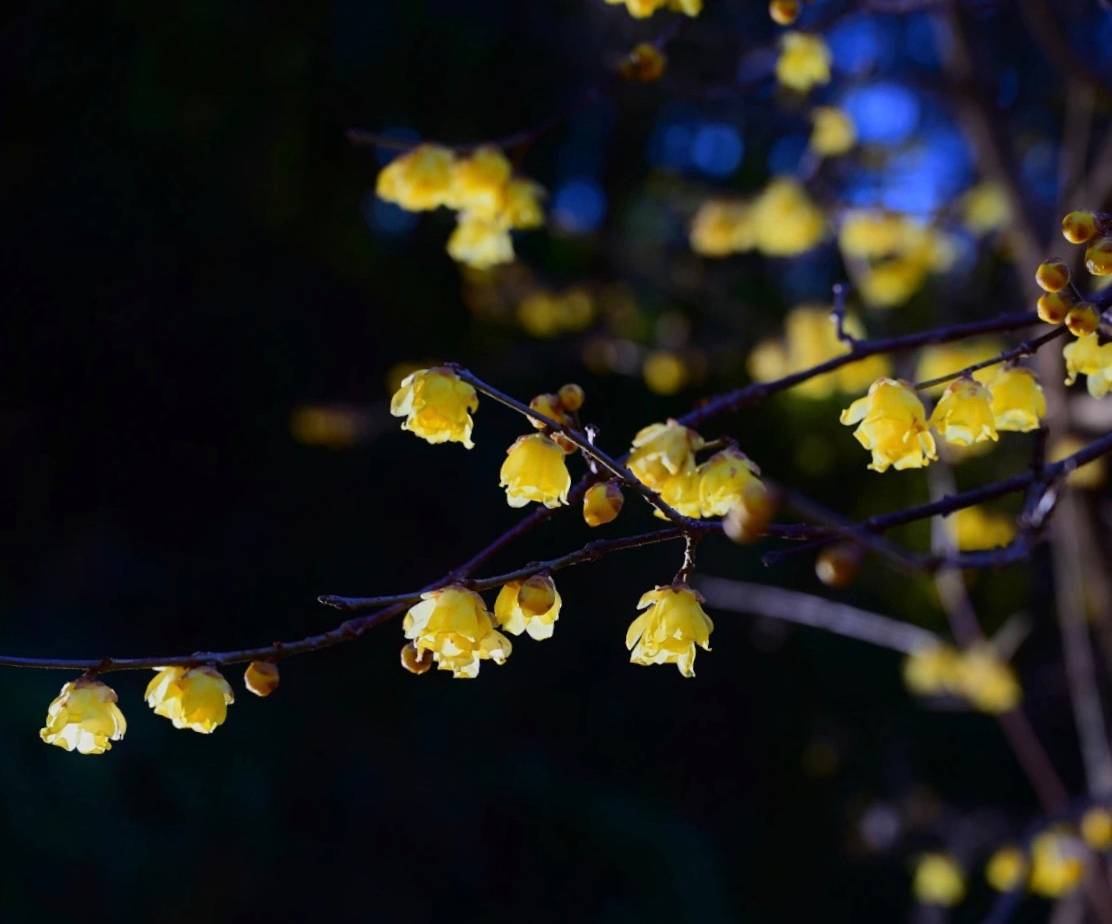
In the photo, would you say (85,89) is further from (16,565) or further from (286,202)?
(16,565)

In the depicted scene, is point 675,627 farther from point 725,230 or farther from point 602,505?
point 725,230

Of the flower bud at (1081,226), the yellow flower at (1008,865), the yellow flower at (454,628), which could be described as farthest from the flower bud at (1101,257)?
the yellow flower at (1008,865)

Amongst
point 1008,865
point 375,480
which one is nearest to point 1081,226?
point 1008,865

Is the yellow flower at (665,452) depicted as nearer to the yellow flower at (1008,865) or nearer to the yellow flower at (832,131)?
the yellow flower at (832,131)

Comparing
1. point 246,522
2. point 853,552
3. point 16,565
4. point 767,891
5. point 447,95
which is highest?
point 447,95

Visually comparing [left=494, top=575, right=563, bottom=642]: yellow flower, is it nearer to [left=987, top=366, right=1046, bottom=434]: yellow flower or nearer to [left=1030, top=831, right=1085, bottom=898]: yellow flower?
[left=987, top=366, right=1046, bottom=434]: yellow flower

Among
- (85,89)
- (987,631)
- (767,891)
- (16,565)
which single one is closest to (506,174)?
(85,89)

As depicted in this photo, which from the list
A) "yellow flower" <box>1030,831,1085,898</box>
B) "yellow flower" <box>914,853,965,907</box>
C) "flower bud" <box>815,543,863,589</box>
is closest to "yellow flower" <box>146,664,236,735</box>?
"flower bud" <box>815,543,863,589</box>
